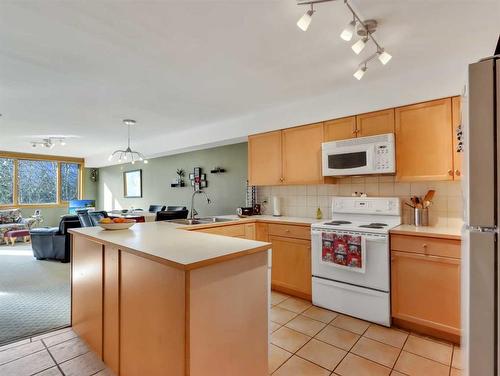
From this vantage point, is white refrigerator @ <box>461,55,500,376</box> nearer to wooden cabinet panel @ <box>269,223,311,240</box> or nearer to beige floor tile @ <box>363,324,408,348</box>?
beige floor tile @ <box>363,324,408,348</box>

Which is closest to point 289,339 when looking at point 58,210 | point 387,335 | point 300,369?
point 300,369

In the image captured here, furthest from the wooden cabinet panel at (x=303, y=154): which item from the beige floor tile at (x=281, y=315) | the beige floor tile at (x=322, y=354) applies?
the beige floor tile at (x=322, y=354)

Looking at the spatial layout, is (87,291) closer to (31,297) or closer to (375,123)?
(31,297)

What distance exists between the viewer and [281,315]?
2.74 meters

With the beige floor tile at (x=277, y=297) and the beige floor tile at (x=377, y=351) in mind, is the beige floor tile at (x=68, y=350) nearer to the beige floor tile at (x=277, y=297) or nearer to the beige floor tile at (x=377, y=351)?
the beige floor tile at (x=277, y=297)

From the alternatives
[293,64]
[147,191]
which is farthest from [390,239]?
[147,191]

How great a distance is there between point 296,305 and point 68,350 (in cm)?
215

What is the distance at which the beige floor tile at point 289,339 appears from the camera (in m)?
2.19

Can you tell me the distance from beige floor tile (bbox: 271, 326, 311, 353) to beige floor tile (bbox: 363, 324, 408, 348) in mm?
586

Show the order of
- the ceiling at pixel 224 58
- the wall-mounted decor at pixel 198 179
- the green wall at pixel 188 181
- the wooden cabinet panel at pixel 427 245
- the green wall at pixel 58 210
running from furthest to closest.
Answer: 1. the green wall at pixel 58 210
2. the wall-mounted decor at pixel 198 179
3. the green wall at pixel 188 181
4. the wooden cabinet panel at pixel 427 245
5. the ceiling at pixel 224 58

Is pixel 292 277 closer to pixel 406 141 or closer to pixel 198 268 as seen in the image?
pixel 406 141

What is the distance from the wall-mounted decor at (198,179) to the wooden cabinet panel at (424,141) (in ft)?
12.6

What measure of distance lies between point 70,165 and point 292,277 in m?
8.38

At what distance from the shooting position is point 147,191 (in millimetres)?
7203
